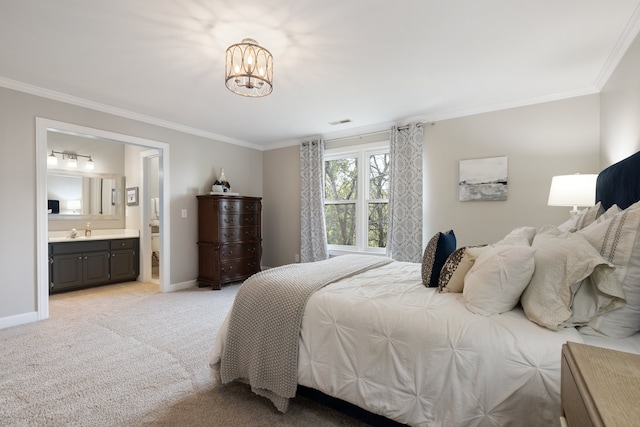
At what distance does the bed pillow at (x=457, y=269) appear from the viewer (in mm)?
1684

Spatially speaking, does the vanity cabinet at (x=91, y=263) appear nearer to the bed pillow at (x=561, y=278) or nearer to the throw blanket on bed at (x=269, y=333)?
the throw blanket on bed at (x=269, y=333)

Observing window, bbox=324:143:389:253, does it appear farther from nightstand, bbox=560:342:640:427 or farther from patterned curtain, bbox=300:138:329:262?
nightstand, bbox=560:342:640:427

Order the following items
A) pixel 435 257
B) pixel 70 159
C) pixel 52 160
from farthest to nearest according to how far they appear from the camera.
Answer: pixel 70 159, pixel 52 160, pixel 435 257

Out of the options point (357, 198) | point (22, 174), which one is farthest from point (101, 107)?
point (357, 198)

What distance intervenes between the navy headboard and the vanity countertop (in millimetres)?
6143

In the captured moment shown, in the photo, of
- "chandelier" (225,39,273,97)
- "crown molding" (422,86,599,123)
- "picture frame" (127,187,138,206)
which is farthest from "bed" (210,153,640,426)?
"picture frame" (127,187,138,206)

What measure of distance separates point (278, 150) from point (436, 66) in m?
3.47

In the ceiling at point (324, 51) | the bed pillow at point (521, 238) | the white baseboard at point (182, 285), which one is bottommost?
the white baseboard at point (182, 285)

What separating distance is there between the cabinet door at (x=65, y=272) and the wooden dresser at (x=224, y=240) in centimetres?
179

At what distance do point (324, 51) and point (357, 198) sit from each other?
266 cm

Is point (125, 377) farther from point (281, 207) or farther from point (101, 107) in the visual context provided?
point (281, 207)

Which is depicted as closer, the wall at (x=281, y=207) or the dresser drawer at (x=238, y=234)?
the dresser drawer at (x=238, y=234)

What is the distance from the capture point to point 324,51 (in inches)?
96.0

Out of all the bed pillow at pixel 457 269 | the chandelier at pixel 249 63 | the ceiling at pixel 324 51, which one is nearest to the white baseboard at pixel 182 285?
the ceiling at pixel 324 51
